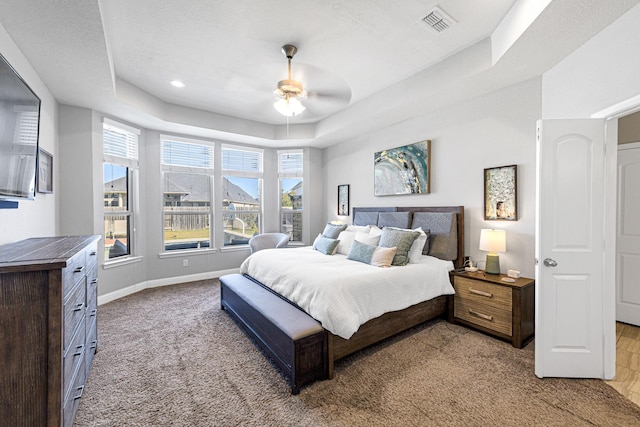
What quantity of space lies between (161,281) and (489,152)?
212 inches

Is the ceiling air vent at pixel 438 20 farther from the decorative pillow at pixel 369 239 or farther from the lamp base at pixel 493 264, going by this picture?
the lamp base at pixel 493 264

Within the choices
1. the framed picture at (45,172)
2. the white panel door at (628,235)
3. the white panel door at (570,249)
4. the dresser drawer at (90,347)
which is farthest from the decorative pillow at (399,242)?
the framed picture at (45,172)

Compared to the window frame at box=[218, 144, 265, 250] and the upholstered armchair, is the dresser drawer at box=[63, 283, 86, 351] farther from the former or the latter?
the window frame at box=[218, 144, 265, 250]

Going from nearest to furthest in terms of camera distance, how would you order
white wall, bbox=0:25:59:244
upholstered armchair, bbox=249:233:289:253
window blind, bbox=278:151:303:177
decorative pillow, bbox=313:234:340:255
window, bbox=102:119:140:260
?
white wall, bbox=0:25:59:244
decorative pillow, bbox=313:234:340:255
window, bbox=102:119:140:260
upholstered armchair, bbox=249:233:289:253
window blind, bbox=278:151:303:177

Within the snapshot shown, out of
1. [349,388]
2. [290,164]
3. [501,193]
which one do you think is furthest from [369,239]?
[290,164]

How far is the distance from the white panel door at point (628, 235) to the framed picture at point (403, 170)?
2.10m

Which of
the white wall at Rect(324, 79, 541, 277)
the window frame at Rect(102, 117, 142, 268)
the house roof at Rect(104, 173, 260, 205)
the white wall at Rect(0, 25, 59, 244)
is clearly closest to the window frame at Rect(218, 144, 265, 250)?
the house roof at Rect(104, 173, 260, 205)

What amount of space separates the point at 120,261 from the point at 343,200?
3909 mm

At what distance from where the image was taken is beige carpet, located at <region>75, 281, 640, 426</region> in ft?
5.75

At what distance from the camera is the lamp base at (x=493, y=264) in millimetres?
3002

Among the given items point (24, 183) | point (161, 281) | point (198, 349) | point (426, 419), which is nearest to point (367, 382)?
point (426, 419)

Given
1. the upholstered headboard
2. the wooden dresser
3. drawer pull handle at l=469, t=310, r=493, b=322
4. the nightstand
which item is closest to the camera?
the wooden dresser

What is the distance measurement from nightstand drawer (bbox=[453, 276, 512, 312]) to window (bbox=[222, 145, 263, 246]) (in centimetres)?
397

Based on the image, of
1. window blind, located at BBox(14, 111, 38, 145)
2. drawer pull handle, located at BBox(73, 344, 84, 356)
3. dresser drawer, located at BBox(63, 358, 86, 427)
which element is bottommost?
dresser drawer, located at BBox(63, 358, 86, 427)
